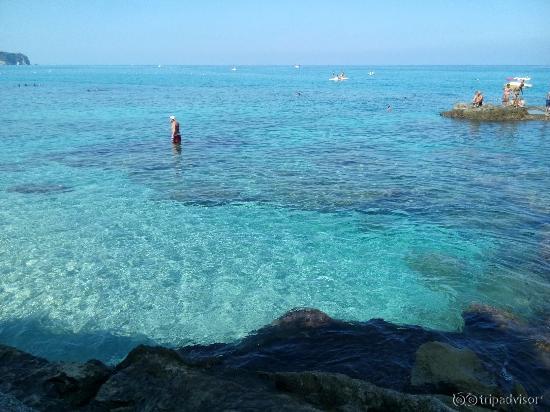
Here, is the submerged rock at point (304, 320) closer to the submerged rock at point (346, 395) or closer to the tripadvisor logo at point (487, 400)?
the submerged rock at point (346, 395)

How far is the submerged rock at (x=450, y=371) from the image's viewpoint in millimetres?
7477

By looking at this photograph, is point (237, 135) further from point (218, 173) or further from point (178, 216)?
point (178, 216)

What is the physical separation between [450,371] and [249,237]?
32.3ft

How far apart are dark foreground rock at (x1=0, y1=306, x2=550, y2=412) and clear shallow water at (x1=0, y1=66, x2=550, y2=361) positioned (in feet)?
4.44

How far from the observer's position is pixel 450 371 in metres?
7.93

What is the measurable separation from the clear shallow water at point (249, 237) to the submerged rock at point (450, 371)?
104 inches

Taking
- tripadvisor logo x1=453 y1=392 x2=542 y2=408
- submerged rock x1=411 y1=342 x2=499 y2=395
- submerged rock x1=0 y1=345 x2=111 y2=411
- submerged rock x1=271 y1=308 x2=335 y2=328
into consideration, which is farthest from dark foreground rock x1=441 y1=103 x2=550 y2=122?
submerged rock x1=0 y1=345 x2=111 y2=411

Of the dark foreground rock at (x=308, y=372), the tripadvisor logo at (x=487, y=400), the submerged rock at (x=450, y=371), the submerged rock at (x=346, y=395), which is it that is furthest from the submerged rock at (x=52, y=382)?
the tripadvisor logo at (x=487, y=400)

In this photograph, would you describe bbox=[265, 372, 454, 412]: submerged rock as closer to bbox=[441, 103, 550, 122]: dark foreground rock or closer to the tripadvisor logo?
the tripadvisor logo

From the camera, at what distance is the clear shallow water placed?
11.7m

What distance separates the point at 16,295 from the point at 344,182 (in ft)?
53.9

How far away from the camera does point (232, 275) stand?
13.9 meters

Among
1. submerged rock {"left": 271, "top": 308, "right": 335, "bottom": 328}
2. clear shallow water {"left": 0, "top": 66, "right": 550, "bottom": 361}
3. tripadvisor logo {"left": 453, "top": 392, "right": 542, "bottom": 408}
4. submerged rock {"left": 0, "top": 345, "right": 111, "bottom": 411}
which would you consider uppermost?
submerged rock {"left": 0, "top": 345, "right": 111, "bottom": 411}

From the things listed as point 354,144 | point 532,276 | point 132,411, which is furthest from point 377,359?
point 354,144
